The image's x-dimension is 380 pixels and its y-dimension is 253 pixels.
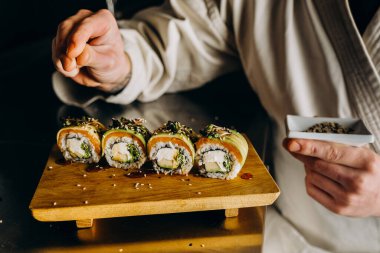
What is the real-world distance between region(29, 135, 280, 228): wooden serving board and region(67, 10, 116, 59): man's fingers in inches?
14.8

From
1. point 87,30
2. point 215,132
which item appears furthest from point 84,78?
point 215,132

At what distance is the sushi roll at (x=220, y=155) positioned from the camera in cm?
124

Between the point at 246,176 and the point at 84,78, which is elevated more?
the point at 84,78

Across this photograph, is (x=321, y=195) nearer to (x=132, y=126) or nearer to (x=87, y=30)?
(x=132, y=126)

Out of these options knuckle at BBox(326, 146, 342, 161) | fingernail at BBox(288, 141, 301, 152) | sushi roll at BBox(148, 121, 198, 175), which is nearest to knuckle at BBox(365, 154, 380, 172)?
knuckle at BBox(326, 146, 342, 161)

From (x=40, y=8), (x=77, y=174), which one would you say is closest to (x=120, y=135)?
(x=77, y=174)

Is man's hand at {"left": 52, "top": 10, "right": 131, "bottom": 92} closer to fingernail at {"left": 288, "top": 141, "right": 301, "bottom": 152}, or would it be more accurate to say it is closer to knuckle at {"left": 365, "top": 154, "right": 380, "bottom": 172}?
fingernail at {"left": 288, "top": 141, "right": 301, "bottom": 152}

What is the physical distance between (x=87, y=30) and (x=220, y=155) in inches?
22.1

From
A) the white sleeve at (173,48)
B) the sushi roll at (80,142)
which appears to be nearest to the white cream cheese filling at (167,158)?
the sushi roll at (80,142)

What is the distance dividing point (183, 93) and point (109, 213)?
977mm

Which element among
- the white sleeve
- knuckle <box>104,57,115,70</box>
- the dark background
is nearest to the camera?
knuckle <box>104,57,115,70</box>

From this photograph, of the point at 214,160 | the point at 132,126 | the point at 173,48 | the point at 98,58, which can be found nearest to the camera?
the point at 214,160

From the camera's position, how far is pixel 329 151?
116 cm

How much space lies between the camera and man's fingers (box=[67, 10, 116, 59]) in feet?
3.99
